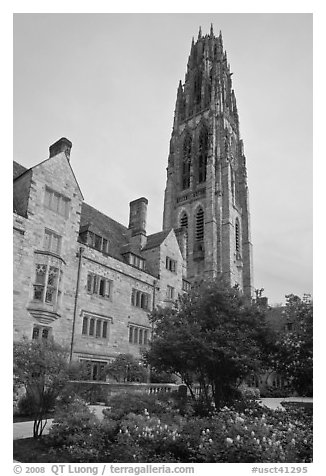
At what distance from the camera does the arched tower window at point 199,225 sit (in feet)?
211

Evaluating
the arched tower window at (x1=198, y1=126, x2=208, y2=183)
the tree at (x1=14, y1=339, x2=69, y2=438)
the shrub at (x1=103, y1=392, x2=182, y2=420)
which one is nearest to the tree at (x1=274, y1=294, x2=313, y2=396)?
the shrub at (x1=103, y1=392, x2=182, y2=420)

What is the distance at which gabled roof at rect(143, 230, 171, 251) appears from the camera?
106 ft

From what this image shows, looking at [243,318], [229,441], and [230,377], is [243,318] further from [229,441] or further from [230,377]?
[229,441]

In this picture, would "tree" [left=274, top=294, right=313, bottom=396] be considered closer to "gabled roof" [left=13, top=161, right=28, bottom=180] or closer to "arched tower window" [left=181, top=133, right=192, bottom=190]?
"gabled roof" [left=13, top=161, right=28, bottom=180]

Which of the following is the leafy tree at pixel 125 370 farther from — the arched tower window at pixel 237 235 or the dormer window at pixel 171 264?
the arched tower window at pixel 237 235

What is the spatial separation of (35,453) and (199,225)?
186 ft

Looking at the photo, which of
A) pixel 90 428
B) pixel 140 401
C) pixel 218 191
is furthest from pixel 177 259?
pixel 218 191

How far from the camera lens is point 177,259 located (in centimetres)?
3438

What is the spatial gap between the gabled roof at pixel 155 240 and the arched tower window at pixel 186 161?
127 feet

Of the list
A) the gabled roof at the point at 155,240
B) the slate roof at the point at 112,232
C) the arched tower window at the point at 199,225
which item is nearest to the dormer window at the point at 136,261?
the slate roof at the point at 112,232

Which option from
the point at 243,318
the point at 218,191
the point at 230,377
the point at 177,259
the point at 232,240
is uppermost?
the point at 218,191

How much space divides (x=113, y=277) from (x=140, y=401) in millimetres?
13227

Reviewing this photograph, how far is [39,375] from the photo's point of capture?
12680 mm
